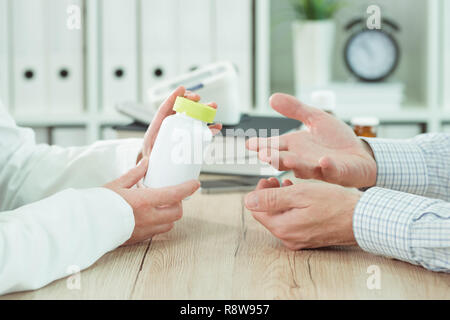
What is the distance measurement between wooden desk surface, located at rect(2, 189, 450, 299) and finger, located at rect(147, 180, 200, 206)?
70 millimetres

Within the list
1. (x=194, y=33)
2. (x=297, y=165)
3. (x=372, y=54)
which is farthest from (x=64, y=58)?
(x=297, y=165)

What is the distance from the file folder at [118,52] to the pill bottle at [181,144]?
4.01 feet

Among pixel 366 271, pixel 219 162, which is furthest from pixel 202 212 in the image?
pixel 366 271

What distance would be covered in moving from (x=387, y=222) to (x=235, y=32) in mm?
1301

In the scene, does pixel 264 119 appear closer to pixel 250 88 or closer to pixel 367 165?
pixel 367 165

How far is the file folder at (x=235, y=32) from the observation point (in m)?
1.95

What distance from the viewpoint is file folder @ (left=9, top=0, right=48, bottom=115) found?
1.88m

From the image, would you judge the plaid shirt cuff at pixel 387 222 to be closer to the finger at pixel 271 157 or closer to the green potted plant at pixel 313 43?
the finger at pixel 271 157

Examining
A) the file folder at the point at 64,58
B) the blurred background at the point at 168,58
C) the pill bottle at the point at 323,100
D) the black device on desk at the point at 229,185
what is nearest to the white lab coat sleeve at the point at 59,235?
the black device on desk at the point at 229,185

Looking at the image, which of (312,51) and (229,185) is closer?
(229,185)

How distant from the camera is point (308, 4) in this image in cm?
216

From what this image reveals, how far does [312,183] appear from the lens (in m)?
0.85
